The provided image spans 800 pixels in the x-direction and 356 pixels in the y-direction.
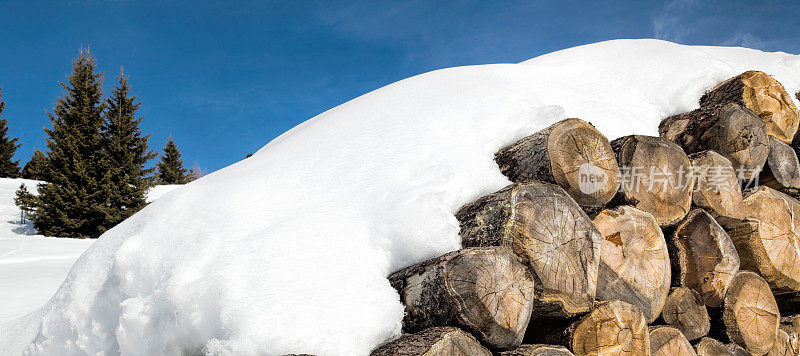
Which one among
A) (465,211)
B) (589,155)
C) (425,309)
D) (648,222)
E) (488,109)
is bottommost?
(425,309)

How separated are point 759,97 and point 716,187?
1.12 m

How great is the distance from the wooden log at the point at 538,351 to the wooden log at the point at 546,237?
159mm

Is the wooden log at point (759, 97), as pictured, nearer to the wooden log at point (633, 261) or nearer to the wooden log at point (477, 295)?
the wooden log at point (633, 261)

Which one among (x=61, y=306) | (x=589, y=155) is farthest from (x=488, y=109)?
(x=61, y=306)

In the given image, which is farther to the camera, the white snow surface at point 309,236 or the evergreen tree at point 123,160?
the evergreen tree at point 123,160

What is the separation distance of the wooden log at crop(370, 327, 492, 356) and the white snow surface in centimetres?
13

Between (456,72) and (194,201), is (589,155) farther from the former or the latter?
(194,201)

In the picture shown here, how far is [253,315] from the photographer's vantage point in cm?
153

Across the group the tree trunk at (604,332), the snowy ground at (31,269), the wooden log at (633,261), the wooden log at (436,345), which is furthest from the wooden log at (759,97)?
the snowy ground at (31,269)

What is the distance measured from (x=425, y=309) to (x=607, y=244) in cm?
108

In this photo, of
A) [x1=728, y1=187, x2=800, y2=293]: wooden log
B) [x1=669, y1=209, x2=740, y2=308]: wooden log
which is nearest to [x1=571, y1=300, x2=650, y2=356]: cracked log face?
[x1=669, y1=209, x2=740, y2=308]: wooden log

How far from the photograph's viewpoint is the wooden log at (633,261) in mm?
2078

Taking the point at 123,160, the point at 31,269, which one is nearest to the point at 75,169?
the point at 123,160

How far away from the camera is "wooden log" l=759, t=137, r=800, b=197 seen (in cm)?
327
